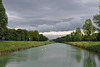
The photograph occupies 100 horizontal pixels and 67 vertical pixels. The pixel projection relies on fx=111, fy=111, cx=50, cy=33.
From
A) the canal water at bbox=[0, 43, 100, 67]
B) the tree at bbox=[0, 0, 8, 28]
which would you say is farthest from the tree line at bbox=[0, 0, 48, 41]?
the canal water at bbox=[0, 43, 100, 67]

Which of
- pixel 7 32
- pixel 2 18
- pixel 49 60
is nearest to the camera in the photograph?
pixel 49 60

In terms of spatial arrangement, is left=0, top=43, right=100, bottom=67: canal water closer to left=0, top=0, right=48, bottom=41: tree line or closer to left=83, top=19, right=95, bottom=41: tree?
left=0, top=0, right=48, bottom=41: tree line

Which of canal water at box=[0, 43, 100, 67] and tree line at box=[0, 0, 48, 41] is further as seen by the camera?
tree line at box=[0, 0, 48, 41]

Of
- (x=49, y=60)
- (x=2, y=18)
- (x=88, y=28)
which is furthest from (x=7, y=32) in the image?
(x=49, y=60)

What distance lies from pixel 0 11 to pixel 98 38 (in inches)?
3844

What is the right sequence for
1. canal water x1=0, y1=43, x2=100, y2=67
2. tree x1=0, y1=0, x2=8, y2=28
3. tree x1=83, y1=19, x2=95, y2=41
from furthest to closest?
1. tree x1=83, y1=19, x2=95, y2=41
2. tree x1=0, y1=0, x2=8, y2=28
3. canal water x1=0, y1=43, x2=100, y2=67

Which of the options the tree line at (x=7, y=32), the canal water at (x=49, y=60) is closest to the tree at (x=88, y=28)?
the canal water at (x=49, y=60)

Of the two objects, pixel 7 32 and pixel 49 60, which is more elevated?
pixel 7 32

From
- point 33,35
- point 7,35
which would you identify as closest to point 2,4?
point 7,35

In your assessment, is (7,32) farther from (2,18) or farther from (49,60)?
(49,60)

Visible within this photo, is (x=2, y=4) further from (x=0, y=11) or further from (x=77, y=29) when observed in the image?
(x=77, y=29)

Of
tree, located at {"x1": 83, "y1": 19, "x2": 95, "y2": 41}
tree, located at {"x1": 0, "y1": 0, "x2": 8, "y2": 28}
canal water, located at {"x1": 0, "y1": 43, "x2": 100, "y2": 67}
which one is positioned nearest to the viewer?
canal water, located at {"x1": 0, "y1": 43, "x2": 100, "y2": 67}

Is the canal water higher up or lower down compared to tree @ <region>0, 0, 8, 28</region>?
lower down

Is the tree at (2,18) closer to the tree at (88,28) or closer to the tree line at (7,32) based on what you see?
the tree line at (7,32)
